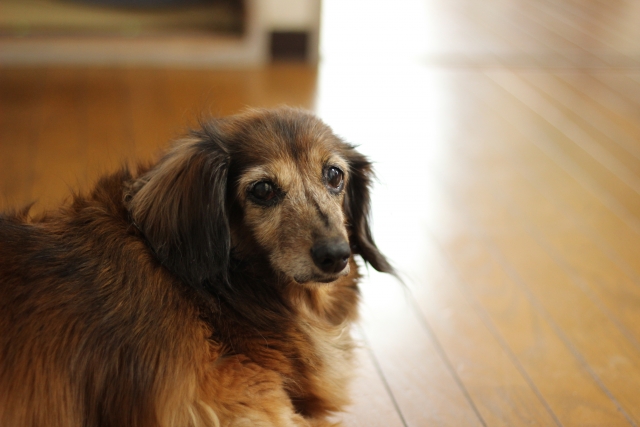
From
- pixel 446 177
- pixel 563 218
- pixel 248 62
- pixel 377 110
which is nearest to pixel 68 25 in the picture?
pixel 248 62

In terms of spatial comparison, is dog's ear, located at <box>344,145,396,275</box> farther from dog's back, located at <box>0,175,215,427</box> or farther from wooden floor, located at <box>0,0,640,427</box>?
dog's back, located at <box>0,175,215,427</box>

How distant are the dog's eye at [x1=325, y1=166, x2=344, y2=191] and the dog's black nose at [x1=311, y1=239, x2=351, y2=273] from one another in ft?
0.67

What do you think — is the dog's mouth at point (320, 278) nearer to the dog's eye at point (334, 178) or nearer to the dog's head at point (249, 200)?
the dog's head at point (249, 200)

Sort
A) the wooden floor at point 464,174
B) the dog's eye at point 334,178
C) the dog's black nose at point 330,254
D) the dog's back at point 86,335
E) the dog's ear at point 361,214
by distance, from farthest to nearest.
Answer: the wooden floor at point 464,174
the dog's ear at point 361,214
the dog's eye at point 334,178
the dog's black nose at point 330,254
the dog's back at point 86,335

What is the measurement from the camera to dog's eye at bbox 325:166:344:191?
160cm

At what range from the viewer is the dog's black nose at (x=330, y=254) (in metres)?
1.43

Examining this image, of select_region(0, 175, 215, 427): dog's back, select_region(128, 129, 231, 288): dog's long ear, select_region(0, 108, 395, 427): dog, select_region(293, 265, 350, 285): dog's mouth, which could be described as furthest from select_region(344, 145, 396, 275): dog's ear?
select_region(0, 175, 215, 427): dog's back

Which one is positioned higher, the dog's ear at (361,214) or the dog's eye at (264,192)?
the dog's eye at (264,192)

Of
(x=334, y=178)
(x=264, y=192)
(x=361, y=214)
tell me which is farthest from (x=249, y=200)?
(x=361, y=214)

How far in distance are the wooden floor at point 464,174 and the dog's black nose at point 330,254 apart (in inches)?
20.8

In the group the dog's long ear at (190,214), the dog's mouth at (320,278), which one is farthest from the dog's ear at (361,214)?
the dog's long ear at (190,214)

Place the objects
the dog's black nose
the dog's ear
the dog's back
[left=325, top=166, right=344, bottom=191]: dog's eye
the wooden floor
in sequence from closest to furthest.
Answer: the dog's back, the dog's black nose, [left=325, top=166, right=344, bottom=191]: dog's eye, the dog's ear, the wooden floor

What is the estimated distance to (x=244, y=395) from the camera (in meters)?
1.41

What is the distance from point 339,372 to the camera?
1.62 metres
